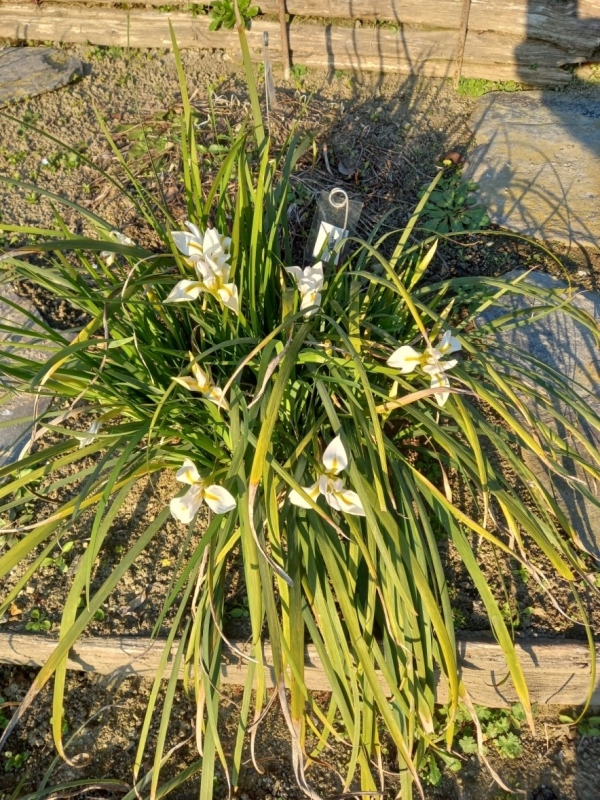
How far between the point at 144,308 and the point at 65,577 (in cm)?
79

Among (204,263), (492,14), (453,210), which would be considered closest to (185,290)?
(204,263)

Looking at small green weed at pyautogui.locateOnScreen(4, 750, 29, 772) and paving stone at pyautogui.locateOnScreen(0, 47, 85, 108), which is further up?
paving stone at pyautogui.locateOnScreen(0, 47, 85, 108)

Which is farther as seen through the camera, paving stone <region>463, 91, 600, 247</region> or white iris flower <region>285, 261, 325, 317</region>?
paving stone <region>463, 91, 600, 247</region>

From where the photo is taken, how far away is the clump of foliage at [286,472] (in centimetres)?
140

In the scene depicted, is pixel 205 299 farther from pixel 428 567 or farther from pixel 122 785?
pixel 122 785

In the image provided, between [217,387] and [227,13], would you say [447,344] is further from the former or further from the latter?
[227,13]

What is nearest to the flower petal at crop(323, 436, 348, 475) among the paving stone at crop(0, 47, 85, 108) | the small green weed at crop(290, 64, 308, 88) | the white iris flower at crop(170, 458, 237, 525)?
the white iris flower at crop(170, 458, 237, 525)

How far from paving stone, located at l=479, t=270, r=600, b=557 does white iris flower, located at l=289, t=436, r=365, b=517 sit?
0.78 metres

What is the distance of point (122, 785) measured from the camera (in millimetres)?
1617

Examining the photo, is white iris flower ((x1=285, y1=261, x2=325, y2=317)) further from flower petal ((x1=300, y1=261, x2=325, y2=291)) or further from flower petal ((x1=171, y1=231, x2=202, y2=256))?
flower petal ((x1=171, y1=231, x2=202, y2=256))

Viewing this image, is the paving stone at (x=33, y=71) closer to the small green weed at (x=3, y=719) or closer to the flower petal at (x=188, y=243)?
the flower petal at (x=188, y=243)

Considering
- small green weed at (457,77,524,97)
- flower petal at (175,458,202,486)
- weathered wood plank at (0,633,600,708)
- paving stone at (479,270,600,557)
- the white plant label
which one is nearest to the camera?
flower petal at (175,458,202,486)

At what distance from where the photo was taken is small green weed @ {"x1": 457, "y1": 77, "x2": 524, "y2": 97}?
11.3 feet

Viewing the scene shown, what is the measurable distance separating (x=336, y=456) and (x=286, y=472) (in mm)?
128
